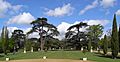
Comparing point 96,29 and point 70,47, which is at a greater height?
point 96,29

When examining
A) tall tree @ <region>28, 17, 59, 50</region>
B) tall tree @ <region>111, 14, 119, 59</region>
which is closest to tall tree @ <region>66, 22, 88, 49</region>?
tall tree @ <region>28, 17, 59, 50</region>


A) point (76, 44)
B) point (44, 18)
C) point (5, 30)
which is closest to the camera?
point (5, 30)

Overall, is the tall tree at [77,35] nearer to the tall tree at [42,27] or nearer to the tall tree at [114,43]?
the tall tree at [42,27]

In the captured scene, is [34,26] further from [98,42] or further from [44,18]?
[98,42]

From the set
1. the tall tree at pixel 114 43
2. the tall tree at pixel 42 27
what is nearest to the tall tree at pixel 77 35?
the tall tree at pixel 42 27

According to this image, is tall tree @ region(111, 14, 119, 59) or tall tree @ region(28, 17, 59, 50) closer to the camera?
tall tree @ region(111, 14, 119, 59)

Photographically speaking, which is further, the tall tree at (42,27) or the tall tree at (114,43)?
the tall tree at (42,27)

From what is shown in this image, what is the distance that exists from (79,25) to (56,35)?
931 centimetres

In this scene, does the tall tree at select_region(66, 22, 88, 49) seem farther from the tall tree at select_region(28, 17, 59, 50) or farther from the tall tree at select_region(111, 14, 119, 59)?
the tall tree at select_region(111, 14, 119, 59)

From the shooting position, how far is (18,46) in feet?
326

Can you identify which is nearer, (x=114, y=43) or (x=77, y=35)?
(x=114, y=43)

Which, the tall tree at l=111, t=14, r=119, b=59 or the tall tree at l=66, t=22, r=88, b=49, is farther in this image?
the tall tree at l=66, t=22, r=88, b=49

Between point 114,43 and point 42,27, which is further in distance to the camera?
point 42,27

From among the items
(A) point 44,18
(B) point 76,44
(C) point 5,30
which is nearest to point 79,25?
(B) point 76,44
